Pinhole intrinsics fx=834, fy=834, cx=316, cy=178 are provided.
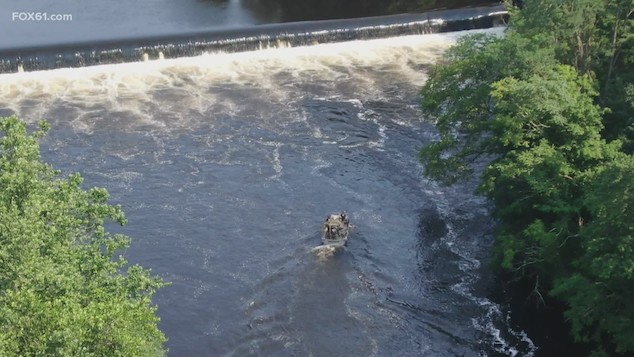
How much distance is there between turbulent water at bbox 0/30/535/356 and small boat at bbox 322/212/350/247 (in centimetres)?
63

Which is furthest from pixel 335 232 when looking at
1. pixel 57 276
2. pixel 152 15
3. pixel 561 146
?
pixel 152 15

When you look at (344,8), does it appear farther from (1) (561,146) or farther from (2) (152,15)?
(1) (561,146)

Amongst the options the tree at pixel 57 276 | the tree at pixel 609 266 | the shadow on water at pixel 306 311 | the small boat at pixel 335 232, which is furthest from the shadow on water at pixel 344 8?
the tree at pixel 57 276

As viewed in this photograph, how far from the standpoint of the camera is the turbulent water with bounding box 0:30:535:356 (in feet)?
119

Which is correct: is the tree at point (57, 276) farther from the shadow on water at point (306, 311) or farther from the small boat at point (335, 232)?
the small boat at point (335, 232)

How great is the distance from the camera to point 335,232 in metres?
41.4

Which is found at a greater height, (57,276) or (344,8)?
(344,8)

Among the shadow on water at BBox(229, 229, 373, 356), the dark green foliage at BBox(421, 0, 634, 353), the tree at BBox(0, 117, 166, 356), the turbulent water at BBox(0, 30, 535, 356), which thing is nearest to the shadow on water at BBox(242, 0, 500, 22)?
the turbulent water at BBox(0, 30, 535, 356)

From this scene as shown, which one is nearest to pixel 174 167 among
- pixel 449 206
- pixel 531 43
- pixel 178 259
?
pixel 178 259

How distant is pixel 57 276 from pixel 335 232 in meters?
20.0

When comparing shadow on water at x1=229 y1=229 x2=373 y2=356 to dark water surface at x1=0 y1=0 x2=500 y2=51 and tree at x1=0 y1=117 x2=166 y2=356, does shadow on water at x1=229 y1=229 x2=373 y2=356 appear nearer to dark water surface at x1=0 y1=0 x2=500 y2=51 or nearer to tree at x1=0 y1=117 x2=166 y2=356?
tree at x1=0 y1=117 x2=166 y2=356

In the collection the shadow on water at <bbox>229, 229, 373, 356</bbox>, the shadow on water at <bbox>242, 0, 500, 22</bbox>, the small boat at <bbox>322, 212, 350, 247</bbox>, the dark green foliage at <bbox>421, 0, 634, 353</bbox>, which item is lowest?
the shadow on water at <bbox>229, 229, 373, 356</bbox>

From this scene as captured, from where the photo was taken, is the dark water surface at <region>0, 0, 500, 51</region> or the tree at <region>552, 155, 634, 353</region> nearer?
the tree at <region>552, 155, 634, 353</region>

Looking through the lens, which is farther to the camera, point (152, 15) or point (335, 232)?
point (152, 15)
